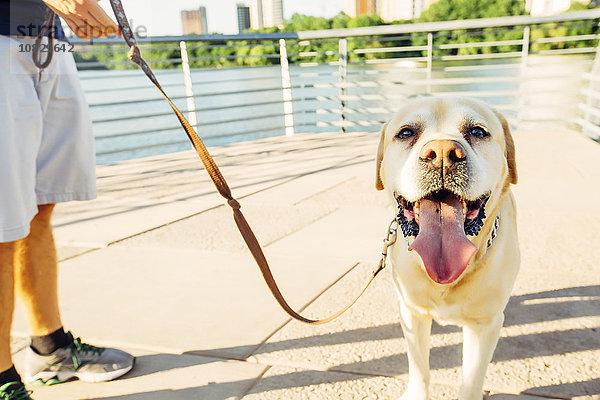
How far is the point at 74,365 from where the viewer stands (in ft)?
7.00

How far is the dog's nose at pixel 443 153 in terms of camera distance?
1.65 metres

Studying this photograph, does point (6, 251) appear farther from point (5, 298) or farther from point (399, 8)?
point (399, 8)

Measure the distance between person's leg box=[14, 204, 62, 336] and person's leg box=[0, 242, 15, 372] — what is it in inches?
6.7

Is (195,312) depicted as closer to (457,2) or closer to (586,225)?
(586,225)

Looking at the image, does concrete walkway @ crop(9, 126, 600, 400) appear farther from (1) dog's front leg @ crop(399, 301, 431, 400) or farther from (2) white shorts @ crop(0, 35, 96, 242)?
(2) white shorts @ crop(0, 35, 96, 242)

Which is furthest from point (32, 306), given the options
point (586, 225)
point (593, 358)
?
point (586, 225)

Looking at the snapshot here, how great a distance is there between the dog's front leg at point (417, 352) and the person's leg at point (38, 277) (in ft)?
4.69

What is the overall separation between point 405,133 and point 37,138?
138 cm

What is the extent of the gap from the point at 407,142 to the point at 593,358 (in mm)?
1211

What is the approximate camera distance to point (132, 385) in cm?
208

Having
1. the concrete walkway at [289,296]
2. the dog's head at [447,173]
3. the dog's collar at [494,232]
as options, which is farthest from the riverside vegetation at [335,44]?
the dog's collar at [494,232]

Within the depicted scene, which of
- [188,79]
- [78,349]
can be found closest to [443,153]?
[78,349]

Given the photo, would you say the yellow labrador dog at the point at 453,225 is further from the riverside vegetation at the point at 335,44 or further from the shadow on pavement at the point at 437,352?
the riverside vegetation at the point at 335,44

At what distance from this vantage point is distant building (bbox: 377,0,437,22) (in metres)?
67.0
